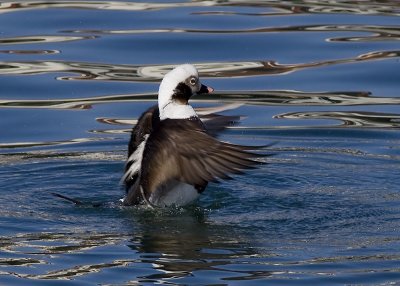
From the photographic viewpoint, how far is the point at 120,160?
9781mm

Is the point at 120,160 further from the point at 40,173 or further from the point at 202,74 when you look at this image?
the point at 202,74

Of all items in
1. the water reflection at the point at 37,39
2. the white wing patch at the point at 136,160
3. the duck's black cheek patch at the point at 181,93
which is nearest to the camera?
the white wing patch at the point at 136,160

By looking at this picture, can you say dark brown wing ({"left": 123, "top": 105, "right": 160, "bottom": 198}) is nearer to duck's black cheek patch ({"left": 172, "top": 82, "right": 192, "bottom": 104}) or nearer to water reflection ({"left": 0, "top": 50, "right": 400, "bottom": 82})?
duck's black cheek patch ({"left": 172, "top": 82, "right": 192, "bottom": 104})

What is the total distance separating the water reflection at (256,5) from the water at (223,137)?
2 cm

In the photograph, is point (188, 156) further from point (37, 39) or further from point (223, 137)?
point (37, 39)

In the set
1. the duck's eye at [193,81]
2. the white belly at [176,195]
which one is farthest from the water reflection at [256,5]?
the white belly at [176,195]

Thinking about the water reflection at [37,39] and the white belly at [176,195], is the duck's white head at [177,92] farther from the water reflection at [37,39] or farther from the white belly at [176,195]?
the water reflection at [37,39]

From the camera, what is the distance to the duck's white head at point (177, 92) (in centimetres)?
859

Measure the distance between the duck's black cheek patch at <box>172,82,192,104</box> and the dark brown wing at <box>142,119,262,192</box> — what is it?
1.65ft

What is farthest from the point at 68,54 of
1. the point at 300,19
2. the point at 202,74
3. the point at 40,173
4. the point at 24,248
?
the point at 24,248

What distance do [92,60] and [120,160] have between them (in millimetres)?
3415

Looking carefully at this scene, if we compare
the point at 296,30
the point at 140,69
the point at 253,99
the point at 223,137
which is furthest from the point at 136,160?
the point at 296,30

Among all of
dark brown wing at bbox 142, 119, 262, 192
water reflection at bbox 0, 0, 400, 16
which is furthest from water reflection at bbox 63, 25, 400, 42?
dark brown wing at bbox 142, 119, 262, 192

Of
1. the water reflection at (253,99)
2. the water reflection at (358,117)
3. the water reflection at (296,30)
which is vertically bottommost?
the water reflection at (358,117)
